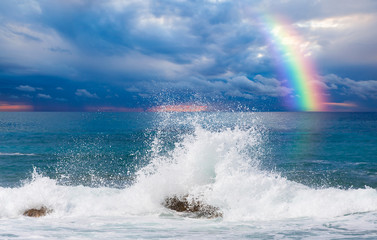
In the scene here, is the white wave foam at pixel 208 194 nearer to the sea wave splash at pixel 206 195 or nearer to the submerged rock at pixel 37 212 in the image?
the sea wave splash at pixel 206 195

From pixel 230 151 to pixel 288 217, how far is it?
12.6 feet

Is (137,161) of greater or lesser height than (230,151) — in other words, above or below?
below

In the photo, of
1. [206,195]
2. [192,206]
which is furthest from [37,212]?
[206,195]

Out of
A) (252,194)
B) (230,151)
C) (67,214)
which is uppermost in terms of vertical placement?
(230,151)

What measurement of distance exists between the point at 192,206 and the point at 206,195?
2.44 ft

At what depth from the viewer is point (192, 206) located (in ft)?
36.5

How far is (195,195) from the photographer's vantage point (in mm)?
11578

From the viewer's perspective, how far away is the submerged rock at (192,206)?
10609 mm

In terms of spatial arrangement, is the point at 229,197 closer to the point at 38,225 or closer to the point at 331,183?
the point at 38,225

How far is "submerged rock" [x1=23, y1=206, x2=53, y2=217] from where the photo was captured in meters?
10.6

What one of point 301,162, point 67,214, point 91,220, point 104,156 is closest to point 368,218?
point 91,220

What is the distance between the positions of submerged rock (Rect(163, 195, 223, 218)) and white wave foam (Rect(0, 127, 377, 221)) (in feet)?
0.81

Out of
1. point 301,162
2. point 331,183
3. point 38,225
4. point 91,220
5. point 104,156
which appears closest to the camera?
point 38,225

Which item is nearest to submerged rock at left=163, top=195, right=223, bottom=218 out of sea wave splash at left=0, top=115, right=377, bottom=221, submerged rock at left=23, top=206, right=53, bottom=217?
sea wave splash at left=0, top=115, right=377, bottom=221
